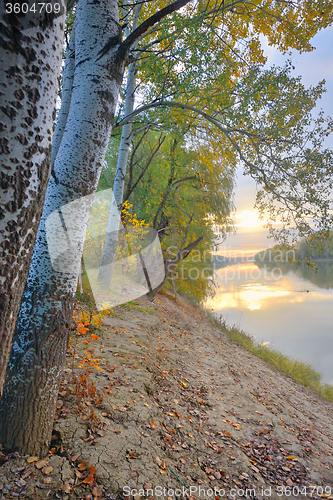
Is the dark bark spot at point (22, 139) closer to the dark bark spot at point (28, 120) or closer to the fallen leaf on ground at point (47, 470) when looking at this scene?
the dark bark spot at point (28, 120)

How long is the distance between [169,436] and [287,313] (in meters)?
17.9

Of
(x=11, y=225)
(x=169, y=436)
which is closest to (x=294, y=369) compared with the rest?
(x=169, y=436)

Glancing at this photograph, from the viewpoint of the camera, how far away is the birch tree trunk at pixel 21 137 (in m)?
1.00

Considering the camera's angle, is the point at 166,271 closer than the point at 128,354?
No

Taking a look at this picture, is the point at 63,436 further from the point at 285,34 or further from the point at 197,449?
the point at 285,34

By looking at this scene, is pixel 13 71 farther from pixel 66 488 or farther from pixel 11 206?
pixel 66 488

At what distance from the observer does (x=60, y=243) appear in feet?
6.32

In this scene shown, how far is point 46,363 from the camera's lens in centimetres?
196

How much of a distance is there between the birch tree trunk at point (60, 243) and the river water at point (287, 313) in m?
5.40

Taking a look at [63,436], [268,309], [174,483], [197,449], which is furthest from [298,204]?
[268,309]

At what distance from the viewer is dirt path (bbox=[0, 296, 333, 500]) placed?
2.00 metres

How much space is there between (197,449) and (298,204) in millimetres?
5145

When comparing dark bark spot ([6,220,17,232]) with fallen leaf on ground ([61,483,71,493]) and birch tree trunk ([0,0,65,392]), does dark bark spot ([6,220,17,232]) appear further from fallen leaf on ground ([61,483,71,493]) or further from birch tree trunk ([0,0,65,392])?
fallen leaf on ground ([61,483,71,493])

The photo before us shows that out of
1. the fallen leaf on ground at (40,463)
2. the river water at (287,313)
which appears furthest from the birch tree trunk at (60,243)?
the river water at (287,313)
